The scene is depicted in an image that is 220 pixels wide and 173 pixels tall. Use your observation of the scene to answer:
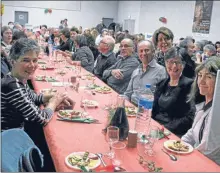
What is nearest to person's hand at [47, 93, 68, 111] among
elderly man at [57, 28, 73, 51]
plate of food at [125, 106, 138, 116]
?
plate of food at [125, 106, 138, 116]

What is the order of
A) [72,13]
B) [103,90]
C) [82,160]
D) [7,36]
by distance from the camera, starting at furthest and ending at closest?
[72,13] → [7,36] → [103,90] → [82,160]

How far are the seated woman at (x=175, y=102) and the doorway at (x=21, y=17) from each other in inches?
542

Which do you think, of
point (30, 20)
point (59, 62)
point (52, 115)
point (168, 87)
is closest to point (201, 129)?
point (168, 87)

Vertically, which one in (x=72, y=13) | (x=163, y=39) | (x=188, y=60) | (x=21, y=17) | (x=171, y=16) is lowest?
(x=188, y=60)

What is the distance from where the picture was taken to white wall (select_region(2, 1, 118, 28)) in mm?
14992

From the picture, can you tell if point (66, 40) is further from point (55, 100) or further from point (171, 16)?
point (171, 16)

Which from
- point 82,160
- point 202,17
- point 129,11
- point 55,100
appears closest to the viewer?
point 82,160

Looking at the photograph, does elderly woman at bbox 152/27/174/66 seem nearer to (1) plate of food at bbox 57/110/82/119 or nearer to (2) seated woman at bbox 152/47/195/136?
(2) seated woman at bbox 152/47/195/136

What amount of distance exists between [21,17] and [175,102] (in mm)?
14064

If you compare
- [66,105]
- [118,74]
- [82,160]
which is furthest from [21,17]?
[82,160]

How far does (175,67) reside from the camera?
2.46 m

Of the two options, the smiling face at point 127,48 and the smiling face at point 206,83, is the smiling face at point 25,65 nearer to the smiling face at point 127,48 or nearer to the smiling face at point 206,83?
the smiling face at point 206,83

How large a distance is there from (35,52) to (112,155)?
98 cm

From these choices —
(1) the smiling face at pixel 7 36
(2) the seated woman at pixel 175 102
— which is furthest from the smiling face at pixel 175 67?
(1) the smiling face at pixel 7 36
